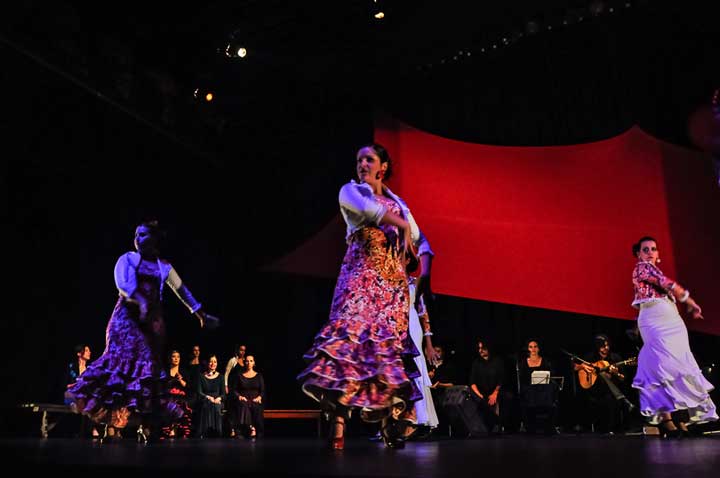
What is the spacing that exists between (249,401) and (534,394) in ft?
12.7

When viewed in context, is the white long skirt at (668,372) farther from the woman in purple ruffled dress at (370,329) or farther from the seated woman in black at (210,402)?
the seated woman in black at (210,402)

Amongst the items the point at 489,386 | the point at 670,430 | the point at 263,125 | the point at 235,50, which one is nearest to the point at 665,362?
the point at 670,430

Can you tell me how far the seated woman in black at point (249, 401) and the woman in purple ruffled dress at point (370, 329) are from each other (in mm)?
6268

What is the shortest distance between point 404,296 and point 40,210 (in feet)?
21.5

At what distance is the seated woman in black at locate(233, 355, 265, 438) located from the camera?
9.59 m

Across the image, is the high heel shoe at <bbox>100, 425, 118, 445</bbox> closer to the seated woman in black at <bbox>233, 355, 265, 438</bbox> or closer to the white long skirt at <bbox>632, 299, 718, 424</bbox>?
the seated woman in black at <bbox>233, 355, 265, 438</bbox>

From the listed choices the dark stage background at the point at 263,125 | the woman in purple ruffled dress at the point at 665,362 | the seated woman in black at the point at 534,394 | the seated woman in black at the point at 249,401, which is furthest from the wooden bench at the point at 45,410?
the woman in purple ruffled dress at the point at 665,362

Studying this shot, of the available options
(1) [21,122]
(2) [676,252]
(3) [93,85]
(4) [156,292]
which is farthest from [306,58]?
(2) [676,252]

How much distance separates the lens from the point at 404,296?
3.65m

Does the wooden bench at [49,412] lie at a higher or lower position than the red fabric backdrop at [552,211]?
lower

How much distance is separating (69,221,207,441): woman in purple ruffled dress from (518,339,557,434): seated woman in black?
16.4ft

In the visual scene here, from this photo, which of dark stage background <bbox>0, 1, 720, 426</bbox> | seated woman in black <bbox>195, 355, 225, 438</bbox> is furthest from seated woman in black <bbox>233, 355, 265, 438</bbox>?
dark stage background <bbox>0, 1, 720, 426</bbox>

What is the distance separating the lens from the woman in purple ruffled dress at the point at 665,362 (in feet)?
18.2

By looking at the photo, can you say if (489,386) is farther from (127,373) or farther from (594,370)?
(127,373)
